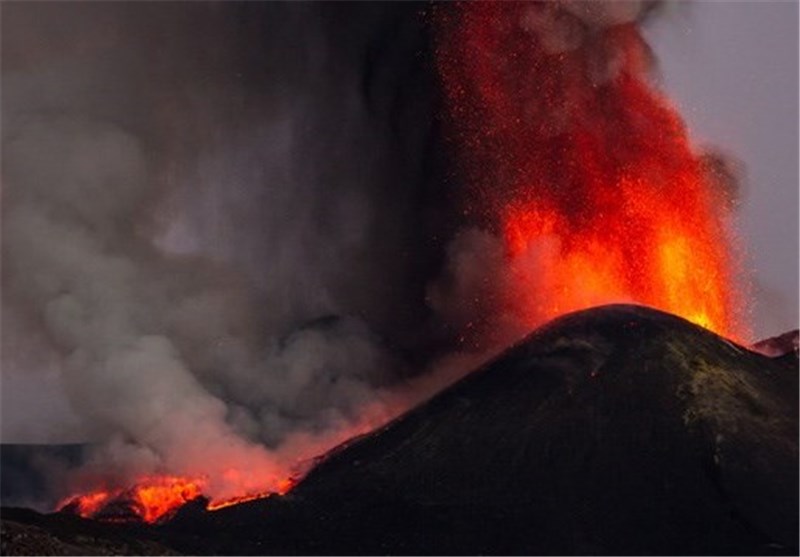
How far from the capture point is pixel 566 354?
37.8 metres

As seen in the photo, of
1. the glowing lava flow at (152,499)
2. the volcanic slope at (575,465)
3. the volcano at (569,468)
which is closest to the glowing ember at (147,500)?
the glowing lava flow at (152,499)

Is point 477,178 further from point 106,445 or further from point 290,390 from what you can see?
point 106,445

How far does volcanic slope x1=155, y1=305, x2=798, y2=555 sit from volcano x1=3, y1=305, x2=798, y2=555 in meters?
0.05

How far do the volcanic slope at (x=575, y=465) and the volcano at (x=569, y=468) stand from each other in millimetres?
53

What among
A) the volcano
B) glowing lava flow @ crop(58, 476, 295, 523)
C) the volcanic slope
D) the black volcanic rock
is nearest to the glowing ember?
glowing lava flow @ crop(58, 476, 295, 523)

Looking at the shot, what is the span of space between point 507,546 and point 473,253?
37.4 meters

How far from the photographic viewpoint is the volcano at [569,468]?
29.2 meters

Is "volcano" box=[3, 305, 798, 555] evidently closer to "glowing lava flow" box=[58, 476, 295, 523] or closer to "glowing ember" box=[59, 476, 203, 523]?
"glowing lava flow" box=[58, 476, 295, 523]

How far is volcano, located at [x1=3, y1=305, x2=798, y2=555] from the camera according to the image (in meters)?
29.2

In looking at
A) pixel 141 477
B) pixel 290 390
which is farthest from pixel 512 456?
pixel 290 390

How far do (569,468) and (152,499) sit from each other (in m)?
14.9

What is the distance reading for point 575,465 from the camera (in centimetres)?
3253

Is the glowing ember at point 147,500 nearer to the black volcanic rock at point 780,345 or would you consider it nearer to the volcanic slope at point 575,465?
the volcanic slope at point 575,465

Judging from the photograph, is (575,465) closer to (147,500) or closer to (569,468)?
(569,468)
